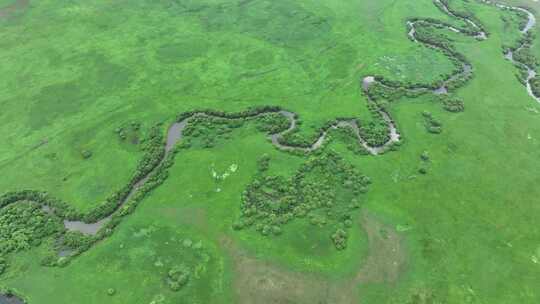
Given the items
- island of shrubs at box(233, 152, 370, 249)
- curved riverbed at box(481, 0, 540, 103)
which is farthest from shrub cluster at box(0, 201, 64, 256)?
curved riverbed at box(481, 0, 540, 103)

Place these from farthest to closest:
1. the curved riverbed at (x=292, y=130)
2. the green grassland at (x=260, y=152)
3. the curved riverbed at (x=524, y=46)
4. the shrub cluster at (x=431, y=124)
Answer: the curved riverbed at (x=524, y=46) < the shrub cluster at (x=431, y=124) < the curved riverbed at (x=292, y=130) < the green grassland at (x=260, y=152)

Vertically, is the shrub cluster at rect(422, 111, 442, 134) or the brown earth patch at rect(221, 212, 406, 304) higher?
the shrub cluster at rect(422, 111, 442, 134)

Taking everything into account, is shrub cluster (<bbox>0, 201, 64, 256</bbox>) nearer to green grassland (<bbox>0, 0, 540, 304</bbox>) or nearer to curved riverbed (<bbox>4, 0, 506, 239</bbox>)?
curved riverbed (<bbox>4, 0, 506, 239</bbox>)

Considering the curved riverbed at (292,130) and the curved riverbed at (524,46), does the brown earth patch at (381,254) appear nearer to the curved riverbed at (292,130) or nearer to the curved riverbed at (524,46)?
the curved riverbed at (292,130)

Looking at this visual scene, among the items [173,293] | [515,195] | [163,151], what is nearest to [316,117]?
[163,151]

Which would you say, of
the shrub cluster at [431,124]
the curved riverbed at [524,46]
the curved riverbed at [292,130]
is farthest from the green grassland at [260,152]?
the curved riverbed at [524,46]

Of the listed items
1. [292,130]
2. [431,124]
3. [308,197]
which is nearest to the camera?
[308,197]

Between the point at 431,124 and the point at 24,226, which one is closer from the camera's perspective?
the point at 24,226

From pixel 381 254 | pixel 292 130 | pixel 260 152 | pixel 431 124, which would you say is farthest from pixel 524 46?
pixel 260 152

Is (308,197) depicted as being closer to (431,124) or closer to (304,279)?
(304,279)
